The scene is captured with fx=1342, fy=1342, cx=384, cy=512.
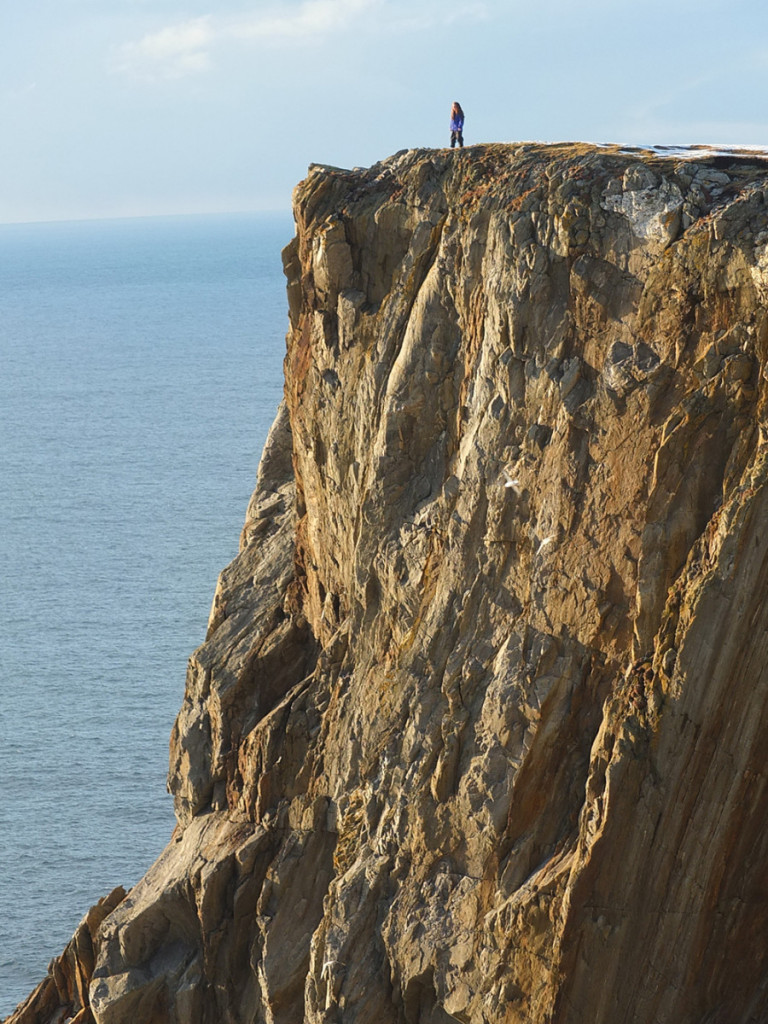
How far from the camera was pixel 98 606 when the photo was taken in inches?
3814

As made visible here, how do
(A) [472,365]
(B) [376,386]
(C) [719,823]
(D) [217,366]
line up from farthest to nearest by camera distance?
(D) [217,366]
(B) [376,386]
(A) [472,365]
(C) [719,823]

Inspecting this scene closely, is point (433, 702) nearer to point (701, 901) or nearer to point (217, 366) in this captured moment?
point (701, 901)

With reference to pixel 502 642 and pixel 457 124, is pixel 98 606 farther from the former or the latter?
pixel 502 642

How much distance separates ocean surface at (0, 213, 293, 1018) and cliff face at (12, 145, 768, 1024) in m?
29.2

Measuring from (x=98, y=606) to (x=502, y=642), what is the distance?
3006 inches

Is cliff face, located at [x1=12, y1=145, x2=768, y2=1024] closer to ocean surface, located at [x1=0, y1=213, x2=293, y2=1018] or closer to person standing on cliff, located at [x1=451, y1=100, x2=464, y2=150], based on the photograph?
person standing on cliff, located at [x1=451, y1=100, x2=464, y2=150]

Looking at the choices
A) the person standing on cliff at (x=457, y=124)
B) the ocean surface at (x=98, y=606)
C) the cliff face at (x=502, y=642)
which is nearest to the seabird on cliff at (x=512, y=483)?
the cliff face at (x=502, y=642)

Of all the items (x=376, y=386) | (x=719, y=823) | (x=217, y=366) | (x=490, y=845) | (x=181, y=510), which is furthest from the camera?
(x=217, y=366)

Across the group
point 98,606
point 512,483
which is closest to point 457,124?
point 512,483

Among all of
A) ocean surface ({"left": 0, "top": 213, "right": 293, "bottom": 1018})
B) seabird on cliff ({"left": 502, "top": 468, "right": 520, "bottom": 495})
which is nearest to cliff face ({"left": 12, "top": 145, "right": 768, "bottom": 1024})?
seabird on cliff ({"left": 502, "top": 468, "right": 520, "bottom": 495})

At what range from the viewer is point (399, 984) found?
24391 millimetres

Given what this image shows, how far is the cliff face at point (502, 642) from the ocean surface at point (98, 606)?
29158 mm

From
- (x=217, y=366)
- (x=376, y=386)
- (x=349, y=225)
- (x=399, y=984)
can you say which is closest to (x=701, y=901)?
(x=399, y=984)

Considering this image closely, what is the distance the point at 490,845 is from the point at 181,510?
321ft
